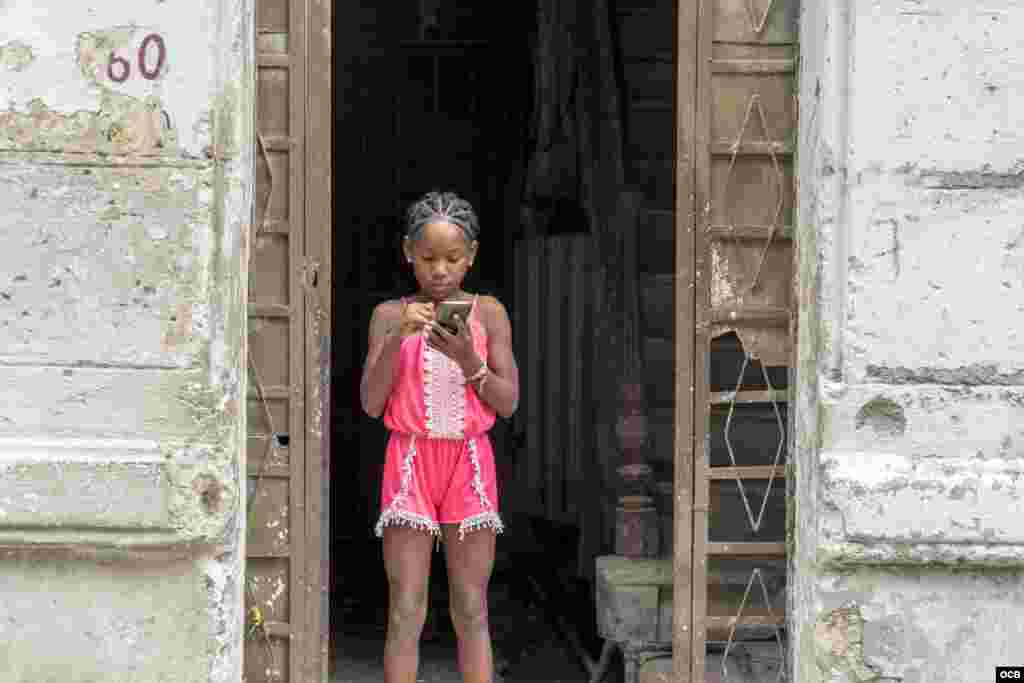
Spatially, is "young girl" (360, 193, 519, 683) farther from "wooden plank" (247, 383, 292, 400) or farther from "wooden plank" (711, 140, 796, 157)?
"wooden plank" (711, 140, 796, 157)

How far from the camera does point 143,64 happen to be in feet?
15.3

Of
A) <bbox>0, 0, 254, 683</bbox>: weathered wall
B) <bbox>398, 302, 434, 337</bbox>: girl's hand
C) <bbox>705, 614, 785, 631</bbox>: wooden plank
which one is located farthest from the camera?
<bbox>705, 614, 785, 631</bbox>: wooden plank

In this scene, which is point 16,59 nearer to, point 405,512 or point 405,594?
point 405,512

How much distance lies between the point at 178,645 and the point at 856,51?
2.50m

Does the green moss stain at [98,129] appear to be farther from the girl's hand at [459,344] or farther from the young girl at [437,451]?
the girl's hand at [459,344]

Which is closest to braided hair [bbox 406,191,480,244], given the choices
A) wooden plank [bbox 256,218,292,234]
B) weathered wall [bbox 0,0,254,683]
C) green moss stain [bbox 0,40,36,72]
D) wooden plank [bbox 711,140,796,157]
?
wooden plank [bbox 256,218,292,234]

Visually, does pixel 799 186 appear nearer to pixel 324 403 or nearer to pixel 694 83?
pixel 694 83

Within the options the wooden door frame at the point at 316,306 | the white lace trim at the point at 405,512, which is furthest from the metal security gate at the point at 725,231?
the wooden door frame at the point at 316,306

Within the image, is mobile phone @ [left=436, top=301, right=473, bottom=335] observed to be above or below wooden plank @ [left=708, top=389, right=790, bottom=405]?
above

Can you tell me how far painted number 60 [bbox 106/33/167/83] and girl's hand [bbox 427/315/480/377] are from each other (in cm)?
103

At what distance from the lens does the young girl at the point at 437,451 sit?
4969mm

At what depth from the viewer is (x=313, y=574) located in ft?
16.7

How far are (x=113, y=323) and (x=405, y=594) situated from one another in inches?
45.4

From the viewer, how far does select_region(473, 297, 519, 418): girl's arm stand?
5.01 metres
